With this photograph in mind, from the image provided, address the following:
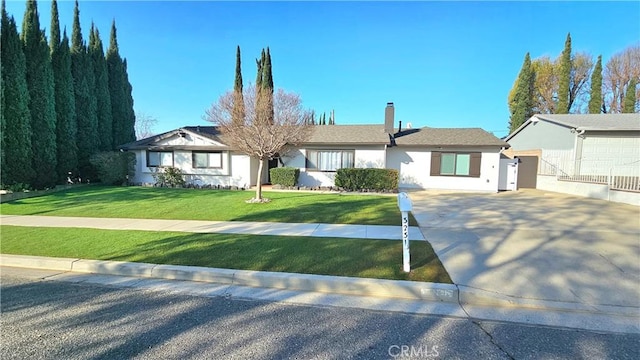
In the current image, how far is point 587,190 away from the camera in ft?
41.9

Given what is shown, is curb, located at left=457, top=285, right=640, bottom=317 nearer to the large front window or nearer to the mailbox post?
the mailbox post

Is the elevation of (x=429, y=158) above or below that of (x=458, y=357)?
above

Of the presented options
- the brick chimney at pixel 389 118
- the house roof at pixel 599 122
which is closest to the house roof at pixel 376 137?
the brick chimney at pixel 389 118

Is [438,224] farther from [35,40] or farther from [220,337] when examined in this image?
[35,40]

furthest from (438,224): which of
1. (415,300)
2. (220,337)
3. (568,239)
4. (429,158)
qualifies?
(429,158)

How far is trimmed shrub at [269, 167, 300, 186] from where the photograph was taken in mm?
14914

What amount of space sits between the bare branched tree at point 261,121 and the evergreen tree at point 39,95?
29.5 feet

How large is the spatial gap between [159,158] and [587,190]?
76.2 feet

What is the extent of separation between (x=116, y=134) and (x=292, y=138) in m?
15.9

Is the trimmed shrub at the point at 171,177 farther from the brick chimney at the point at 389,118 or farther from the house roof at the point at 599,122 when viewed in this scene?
the house roof at the point at 599,122

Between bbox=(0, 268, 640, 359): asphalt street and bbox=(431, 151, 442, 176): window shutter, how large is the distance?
13.2 meters

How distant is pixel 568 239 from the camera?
20.1 feet

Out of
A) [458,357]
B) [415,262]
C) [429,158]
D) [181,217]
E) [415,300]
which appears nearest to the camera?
[458,357]

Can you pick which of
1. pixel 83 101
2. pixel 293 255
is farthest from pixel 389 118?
pixel 83 101
